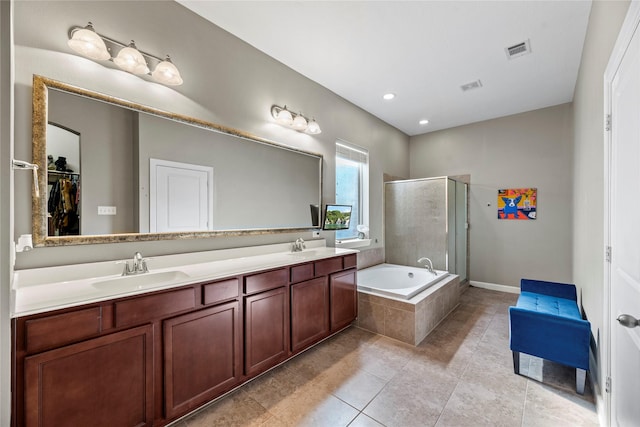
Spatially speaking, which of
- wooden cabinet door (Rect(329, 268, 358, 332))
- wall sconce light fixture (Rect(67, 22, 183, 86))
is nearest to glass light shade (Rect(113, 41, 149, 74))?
wall sconce light fixture (Rect(67, 22, 183, 86))

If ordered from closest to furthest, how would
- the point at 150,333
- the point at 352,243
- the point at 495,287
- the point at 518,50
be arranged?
the point at 150,333 → the point at 518,50 → the point at 352,243 → the point at 495,287

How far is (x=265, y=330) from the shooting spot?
2029 mm

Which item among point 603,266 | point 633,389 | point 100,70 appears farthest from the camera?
point 100,70

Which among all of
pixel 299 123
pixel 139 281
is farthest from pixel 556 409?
pixel 299 123

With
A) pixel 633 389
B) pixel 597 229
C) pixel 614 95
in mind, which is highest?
pixel 614 95

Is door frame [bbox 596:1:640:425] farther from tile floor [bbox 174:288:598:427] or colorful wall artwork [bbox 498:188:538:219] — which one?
colorful wall artwork [bbox 498:188:538:219]

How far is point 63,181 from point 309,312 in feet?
6.45

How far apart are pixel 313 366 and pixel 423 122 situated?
13.3 ft

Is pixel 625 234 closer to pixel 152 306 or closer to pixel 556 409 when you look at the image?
pixel 556 409

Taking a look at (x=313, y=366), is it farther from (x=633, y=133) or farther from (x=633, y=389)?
(x=633, y=133)

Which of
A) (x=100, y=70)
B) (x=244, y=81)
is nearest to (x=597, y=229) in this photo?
(x=244, y=81)

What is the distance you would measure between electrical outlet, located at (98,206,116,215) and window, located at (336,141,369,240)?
7.89 feet

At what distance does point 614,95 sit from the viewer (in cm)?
139

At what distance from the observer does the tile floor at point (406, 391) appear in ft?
5.51
